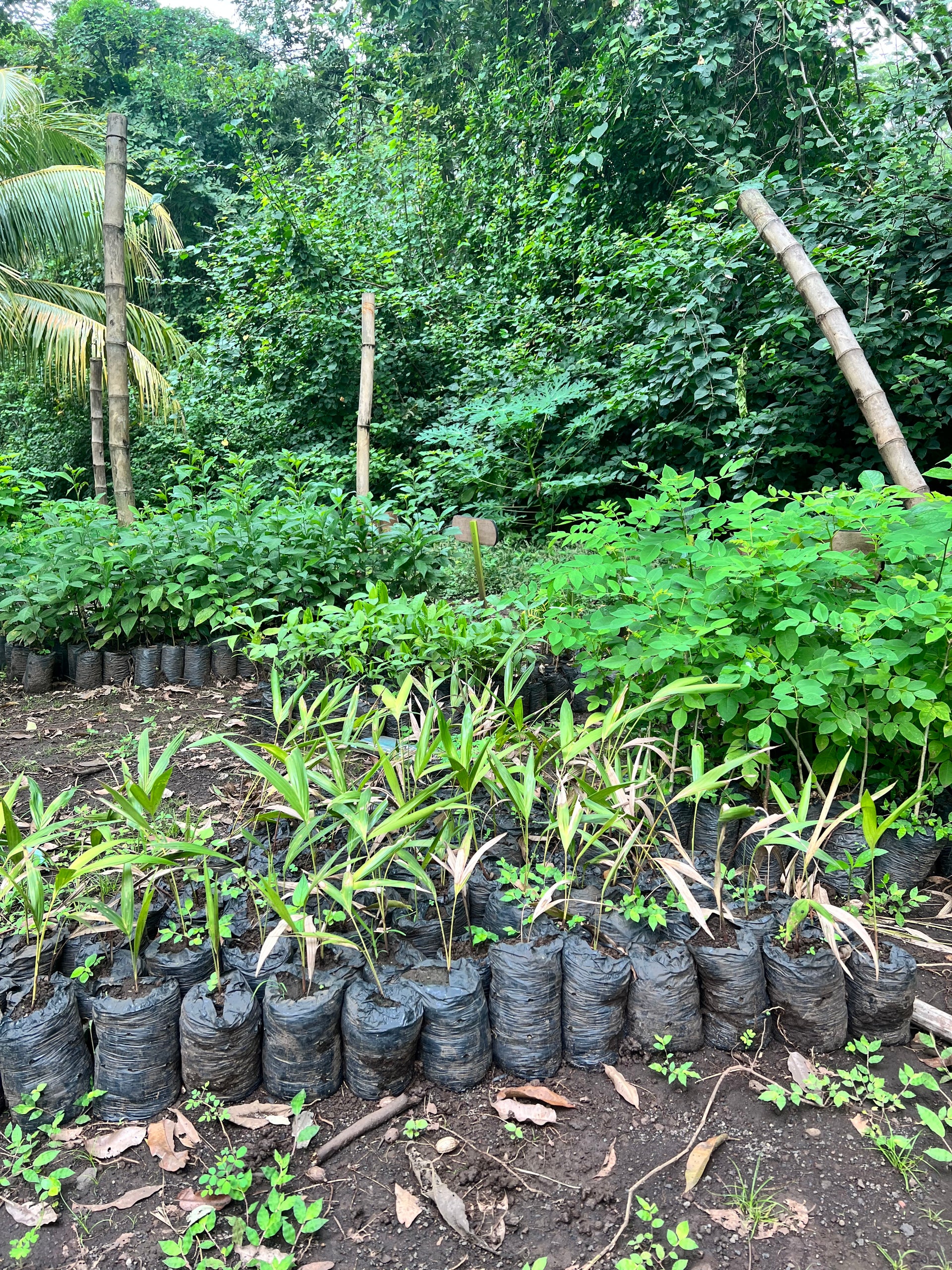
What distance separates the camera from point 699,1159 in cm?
139

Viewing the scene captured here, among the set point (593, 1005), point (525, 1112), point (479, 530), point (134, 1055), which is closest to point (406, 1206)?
point (525, 1112)

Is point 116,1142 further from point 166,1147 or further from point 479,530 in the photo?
point 479,530

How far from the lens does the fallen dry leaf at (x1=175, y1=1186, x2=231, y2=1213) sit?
52.5 inches

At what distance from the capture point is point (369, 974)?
65.1 inches

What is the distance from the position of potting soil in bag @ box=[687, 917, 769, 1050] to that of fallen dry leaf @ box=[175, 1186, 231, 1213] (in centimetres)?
106

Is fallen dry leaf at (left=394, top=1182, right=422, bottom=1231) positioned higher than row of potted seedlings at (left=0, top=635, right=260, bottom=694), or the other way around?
row of potted seedlings at (left=0, top=635, right=260, bottom=694)

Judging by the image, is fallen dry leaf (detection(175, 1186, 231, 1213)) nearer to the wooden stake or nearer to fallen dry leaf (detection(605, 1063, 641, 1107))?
fallen dry leaf (detection(605, 1063, 641, 1107))

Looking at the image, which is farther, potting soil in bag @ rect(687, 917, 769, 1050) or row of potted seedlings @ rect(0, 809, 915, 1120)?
potting soil in bag @ rect(687, 917, 769, 1050)

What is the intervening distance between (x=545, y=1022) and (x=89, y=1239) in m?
0.93

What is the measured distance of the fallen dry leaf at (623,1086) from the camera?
5.10 ft

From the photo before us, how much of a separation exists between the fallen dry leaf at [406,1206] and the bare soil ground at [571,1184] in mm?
11

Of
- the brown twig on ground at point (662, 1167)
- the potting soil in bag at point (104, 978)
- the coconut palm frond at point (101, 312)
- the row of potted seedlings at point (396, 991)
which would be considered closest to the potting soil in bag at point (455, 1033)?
the row of potted seedlings at point (396, 991)

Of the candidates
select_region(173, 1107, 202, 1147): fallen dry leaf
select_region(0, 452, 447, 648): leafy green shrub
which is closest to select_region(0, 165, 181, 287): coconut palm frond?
select_region(0, 452, 447, 648): leafy green shrub

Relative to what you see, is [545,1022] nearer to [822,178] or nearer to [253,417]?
[822,178]
